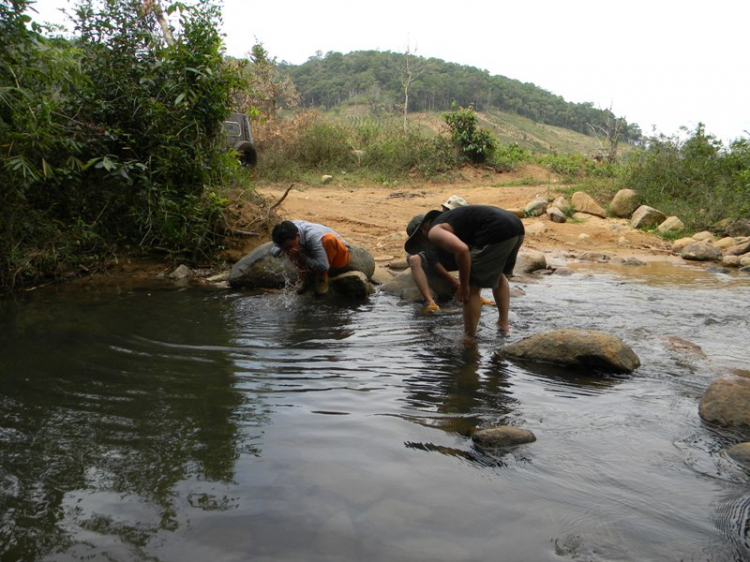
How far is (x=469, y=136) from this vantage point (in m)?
17.2

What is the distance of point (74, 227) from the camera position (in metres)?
7.06

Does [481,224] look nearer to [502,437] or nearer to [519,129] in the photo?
[502,437]

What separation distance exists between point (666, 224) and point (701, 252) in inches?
75.0

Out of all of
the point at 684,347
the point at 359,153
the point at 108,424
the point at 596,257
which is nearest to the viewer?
the point at 108,424

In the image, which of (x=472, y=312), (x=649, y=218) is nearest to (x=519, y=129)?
(x=649, y=218)

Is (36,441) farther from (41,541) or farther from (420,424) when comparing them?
(420,424)

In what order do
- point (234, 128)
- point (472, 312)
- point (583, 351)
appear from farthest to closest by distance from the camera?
point (234, 128)
point (472, 312)
point (583, 351)

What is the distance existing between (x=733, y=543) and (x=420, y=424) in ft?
4.74

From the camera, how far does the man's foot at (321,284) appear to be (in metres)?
6.32

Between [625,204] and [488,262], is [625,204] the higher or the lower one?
the higher one

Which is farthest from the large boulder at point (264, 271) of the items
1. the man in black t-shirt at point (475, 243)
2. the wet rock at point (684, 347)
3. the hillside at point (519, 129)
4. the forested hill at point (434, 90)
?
the forested hill at point (434, 90)

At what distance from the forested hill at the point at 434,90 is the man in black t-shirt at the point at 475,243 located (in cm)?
3706

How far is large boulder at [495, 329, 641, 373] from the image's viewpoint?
154 inches

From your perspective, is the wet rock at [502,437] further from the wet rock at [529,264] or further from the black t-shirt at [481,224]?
the wet rock at [529,264]
